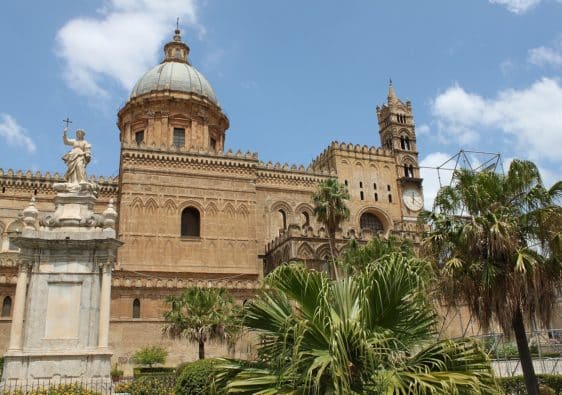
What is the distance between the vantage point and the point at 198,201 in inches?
1346

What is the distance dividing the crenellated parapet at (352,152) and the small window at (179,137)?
1111 centimetres

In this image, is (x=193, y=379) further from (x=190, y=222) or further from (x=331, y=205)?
(x=190, y=222)

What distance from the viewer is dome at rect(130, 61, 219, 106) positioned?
3994 centimetres

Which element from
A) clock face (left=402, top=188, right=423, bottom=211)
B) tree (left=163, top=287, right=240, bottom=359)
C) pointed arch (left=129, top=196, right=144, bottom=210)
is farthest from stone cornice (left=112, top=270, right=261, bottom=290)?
clock face (left=402, top=188, right=423, bottom=211)

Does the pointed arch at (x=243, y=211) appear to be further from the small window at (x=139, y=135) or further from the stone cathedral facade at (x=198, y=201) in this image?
the small window at (x=139, y=135)

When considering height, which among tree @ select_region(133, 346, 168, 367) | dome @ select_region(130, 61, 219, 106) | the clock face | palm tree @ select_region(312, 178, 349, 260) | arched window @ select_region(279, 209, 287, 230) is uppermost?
dome @ select_region(130, 61, 219, 106)

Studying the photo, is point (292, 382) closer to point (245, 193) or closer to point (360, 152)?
point (245, 193)

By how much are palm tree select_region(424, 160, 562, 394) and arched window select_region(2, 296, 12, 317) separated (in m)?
22.5

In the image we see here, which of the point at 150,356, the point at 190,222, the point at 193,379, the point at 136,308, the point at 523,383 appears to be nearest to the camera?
the point at 193,379

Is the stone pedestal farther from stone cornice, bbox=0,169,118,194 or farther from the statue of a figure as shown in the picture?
stone cornice, bbox=0,169,118,194

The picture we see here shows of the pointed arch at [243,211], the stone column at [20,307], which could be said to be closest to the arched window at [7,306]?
the pointed arch at [243,211]

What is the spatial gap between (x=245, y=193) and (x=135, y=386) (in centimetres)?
2506

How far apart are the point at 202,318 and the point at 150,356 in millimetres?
3998

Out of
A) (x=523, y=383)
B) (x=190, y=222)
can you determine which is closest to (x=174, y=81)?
(x=190, y=222)
